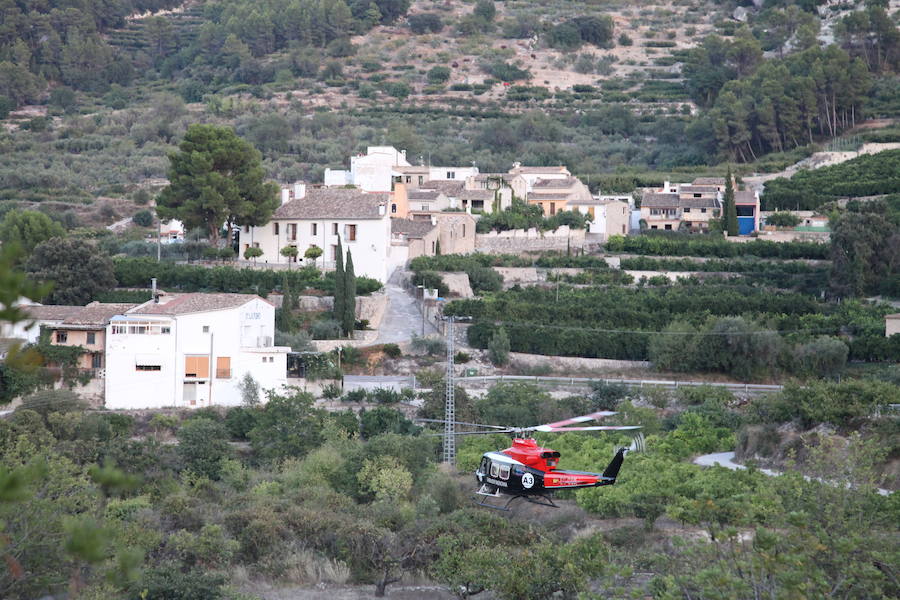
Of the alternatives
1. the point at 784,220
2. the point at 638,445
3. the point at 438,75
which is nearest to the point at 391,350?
the point at 638,445

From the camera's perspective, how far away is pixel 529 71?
94125 mm

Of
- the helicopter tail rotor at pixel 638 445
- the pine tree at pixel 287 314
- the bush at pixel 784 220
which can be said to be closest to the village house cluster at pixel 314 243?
the bush at pixel 784 220

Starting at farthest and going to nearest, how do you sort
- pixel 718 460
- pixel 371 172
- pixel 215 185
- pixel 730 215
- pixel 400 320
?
pixel 371 172, pixel 730 215, pixel 215 185, pixel 400 320, pixel 718 460

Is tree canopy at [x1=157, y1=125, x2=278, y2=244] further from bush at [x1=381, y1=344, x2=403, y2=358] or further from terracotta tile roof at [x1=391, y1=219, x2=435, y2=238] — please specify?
bush at [x1=381, y1=344, x2=403, y2=358]

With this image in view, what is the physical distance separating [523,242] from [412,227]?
4.74 m

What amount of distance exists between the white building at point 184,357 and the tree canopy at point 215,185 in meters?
8.43

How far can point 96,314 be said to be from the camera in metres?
39.3

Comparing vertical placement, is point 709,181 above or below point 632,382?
above

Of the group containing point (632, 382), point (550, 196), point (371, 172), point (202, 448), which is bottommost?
point (202, 448)

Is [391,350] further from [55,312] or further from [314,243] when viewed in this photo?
[55,312]

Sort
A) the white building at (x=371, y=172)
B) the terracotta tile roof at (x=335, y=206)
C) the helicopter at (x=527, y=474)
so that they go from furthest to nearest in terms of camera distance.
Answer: the white building at (x=371, y=172), the terracotta tile roof at (x=335, y=206), the helicopter at (x=527, y=474)

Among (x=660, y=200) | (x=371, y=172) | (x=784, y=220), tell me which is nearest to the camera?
(x=784, y=220)

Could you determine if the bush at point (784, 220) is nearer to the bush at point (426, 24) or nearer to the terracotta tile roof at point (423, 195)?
the terracotta tile roof at point (423, 195)

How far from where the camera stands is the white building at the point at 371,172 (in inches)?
2213
